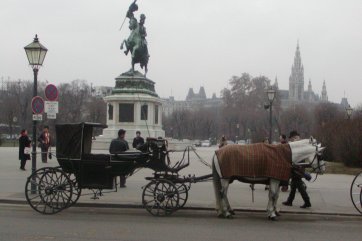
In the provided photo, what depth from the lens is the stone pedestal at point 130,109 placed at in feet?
126

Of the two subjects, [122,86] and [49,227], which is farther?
[122,86]

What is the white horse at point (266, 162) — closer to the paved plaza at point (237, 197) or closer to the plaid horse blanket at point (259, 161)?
the plaid horse blanket at point (259, 161)

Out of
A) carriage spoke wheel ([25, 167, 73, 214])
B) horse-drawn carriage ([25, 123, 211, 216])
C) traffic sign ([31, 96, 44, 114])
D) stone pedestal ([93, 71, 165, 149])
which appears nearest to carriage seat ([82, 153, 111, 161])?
horse-drawn carriage ([25, 123, 211, 216])

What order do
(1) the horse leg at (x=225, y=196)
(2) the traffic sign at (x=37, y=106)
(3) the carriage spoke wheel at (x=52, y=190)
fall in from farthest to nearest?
(2) the traffic sign at (x=37, y=106) < (3) the carriage spoke wheel at (x=52, y=190) < (1) the horse leg at (x=225, y=196)

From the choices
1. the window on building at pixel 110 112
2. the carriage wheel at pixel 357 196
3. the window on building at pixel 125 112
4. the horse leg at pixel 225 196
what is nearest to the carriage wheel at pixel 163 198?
the horse leg at pixel 225 196

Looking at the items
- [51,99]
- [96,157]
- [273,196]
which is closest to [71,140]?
[96,157]

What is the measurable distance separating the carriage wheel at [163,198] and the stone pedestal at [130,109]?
26.7 metres

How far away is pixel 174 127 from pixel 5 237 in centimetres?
11304

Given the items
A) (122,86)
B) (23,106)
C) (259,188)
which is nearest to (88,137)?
(259,188)

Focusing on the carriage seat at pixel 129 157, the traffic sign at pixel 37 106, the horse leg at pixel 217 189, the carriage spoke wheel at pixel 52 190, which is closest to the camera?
the horse leg at pixel 217 189

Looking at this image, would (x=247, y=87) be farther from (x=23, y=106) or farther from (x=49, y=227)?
(x=49, y=227)

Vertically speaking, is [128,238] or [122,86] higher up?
[122,86]

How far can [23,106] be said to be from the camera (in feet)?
295

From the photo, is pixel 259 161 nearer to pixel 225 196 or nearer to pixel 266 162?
pixel 266 162
